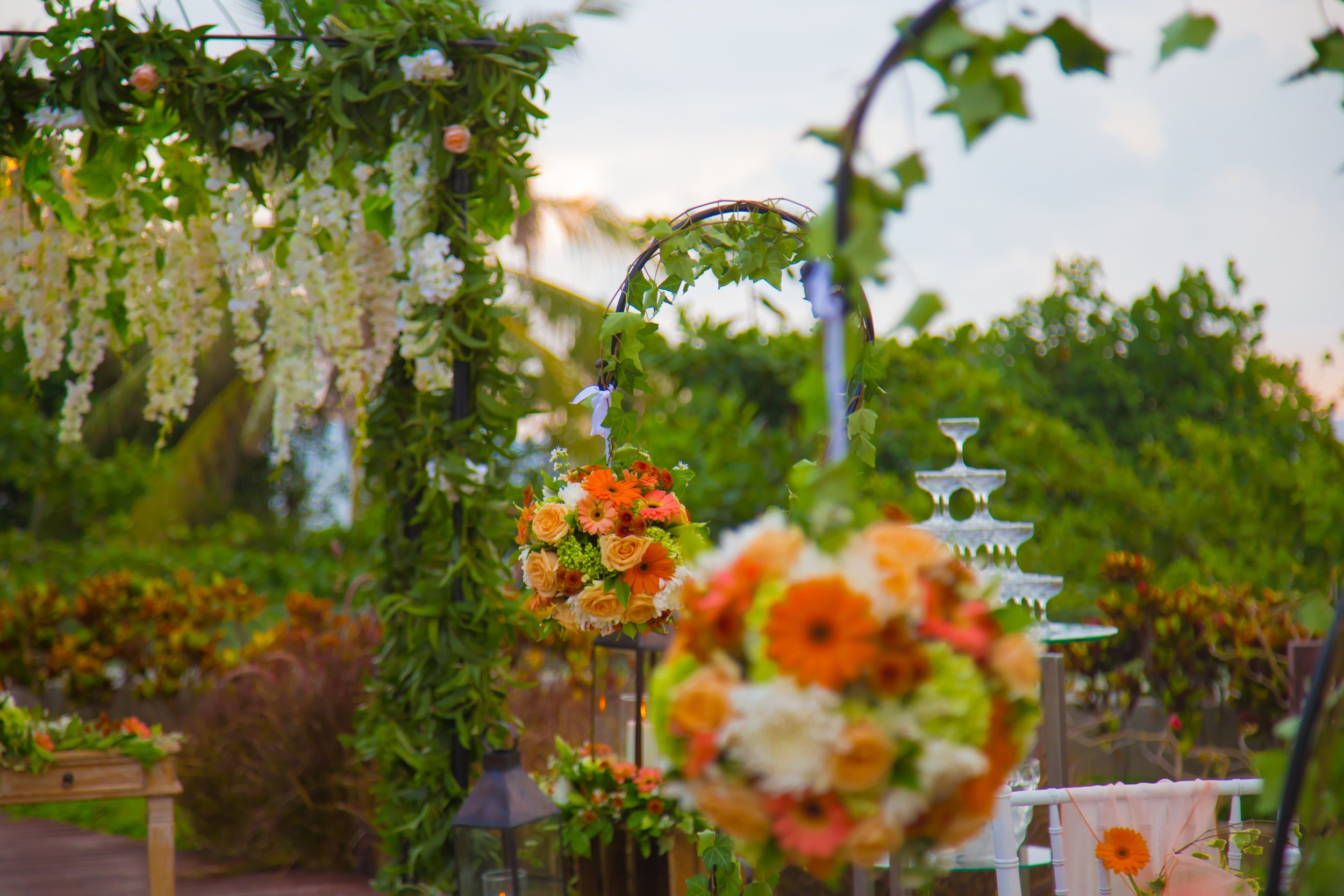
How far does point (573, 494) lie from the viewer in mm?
1944

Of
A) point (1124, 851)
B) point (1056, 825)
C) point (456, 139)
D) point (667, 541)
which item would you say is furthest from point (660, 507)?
point (456, 139)

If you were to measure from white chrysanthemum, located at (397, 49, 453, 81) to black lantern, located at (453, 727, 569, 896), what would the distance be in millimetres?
1684

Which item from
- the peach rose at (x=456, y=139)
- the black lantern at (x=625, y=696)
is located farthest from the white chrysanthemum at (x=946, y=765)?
the peach rose at (x=456, y=139)

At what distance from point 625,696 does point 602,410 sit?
2189 millimetres

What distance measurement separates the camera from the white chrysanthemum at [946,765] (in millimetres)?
796

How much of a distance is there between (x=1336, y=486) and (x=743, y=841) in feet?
14.3

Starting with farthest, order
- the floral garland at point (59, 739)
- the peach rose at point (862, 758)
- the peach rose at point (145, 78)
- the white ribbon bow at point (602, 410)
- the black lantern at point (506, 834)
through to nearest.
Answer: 1. the floral garland at point (59, 739)
2. the peach rose at point (145, 78)
3. the white ribbon bow at point (602, 410)
4. the black lantern at point (506, 834)
5. the peach rose at point (862, 758)

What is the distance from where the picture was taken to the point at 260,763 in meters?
3.79

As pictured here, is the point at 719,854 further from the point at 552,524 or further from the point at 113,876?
the point at 113,876

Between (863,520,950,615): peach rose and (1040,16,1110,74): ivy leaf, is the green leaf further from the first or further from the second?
A: (863,520,950,615): peach rose

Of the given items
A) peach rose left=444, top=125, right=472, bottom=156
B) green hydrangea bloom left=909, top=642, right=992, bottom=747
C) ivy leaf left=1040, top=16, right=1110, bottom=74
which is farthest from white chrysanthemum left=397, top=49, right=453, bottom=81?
green hydrangea bloom left=909, top=642, right=992, bottom=747

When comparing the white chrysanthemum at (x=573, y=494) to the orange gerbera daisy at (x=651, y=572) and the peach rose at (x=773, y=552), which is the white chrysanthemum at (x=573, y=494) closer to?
the orange gerbera daisy at (x=651, y=572)

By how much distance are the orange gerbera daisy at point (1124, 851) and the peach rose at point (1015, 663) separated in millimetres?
1168

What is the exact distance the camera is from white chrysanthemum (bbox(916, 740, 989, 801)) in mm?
796
